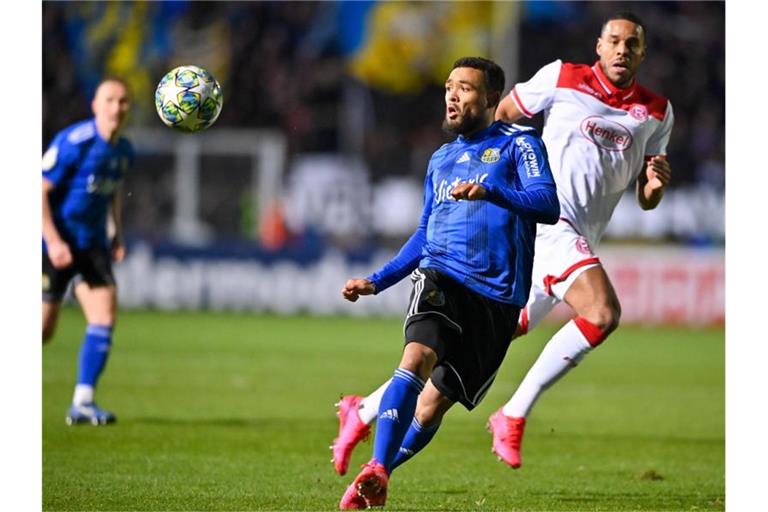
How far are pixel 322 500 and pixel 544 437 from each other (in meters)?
3.70

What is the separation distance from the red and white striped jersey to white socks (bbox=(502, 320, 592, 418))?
0.63 metres

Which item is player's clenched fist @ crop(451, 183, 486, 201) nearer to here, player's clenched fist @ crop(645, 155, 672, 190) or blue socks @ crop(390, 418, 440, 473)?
blue socks @ crop(390, 418, 440, 473)

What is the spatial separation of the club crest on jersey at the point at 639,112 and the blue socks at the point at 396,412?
2.47m

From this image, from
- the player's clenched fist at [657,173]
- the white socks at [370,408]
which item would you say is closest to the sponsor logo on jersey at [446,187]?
the white socks at [370,408]

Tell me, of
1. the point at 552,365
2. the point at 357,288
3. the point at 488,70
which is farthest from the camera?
the point at 552,365

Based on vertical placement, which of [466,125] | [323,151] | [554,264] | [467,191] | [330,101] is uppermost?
[330,101]

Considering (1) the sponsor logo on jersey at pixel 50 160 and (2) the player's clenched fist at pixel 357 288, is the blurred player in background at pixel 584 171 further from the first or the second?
(1) the sponsor logo on jersey at pixel 50 160

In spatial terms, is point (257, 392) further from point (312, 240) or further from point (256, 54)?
point (256, 54)

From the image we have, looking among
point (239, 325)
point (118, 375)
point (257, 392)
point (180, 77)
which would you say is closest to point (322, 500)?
point (180, 77)

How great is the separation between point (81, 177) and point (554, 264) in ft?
12.8

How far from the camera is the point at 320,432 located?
9.73 m

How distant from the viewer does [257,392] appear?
1227cm

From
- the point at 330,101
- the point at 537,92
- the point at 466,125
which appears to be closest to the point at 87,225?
the point at 537,92

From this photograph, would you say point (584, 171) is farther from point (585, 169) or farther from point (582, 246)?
point (582, 246)
